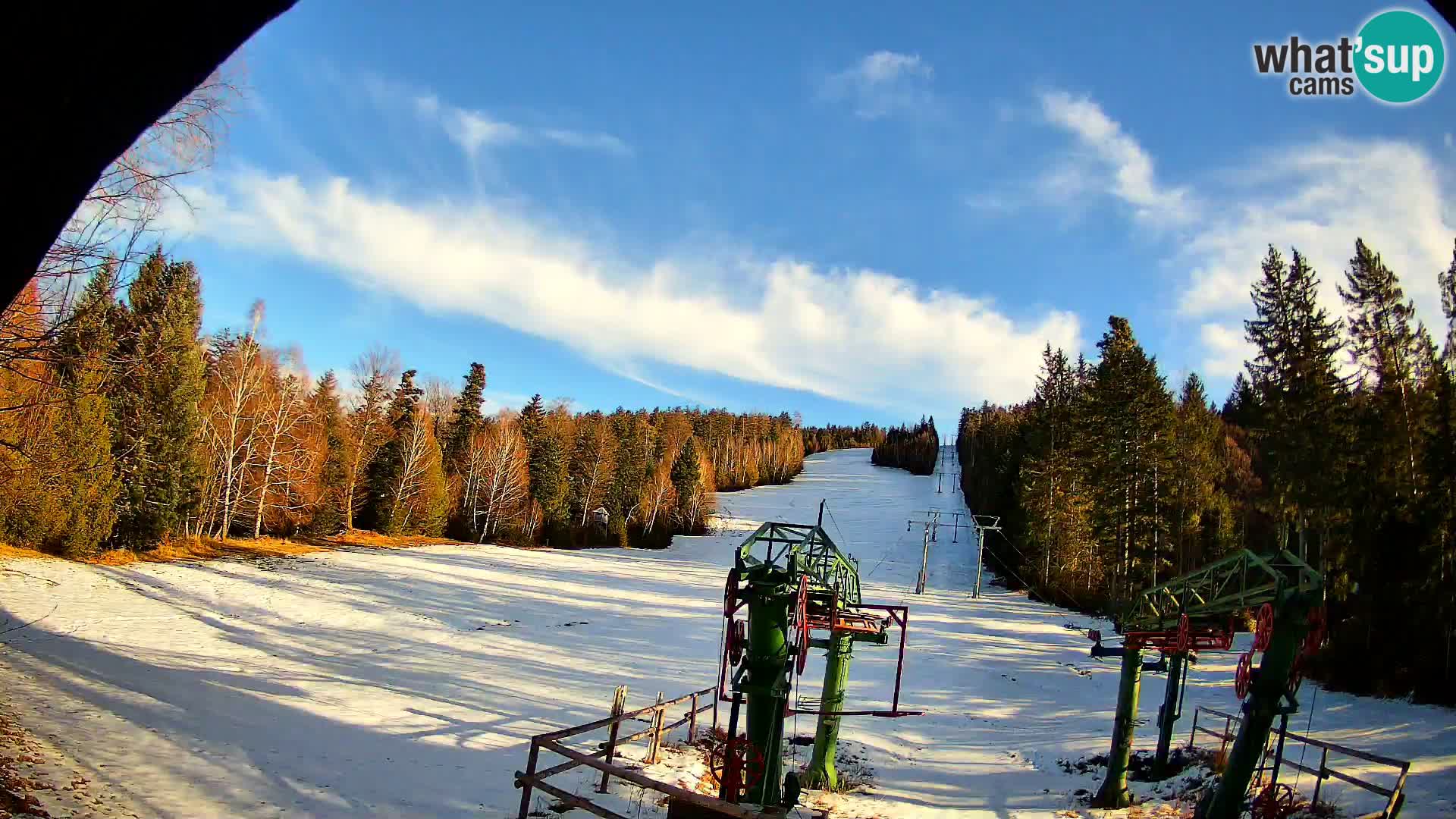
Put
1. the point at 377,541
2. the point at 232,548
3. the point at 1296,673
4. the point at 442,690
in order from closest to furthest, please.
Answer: the point at 1296,673, the point at 442,690, the point at 232,548, the point at 377,541

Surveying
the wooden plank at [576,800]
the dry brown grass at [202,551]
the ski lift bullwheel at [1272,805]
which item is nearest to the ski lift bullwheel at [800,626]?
the wooden plank at [576,800]

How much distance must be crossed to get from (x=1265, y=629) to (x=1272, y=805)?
3.06 metres

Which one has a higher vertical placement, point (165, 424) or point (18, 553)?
point (165, 424)

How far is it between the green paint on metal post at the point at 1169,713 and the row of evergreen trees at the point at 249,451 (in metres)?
18.0

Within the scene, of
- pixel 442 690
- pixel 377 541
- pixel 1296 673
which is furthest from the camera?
pixel 377 541

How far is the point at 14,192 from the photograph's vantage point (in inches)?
109

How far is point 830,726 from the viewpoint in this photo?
49.9ft

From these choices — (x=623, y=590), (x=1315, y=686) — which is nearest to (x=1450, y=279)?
(x=1315, y=686)

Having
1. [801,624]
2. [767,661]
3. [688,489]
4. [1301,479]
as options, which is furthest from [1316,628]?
[688,489]

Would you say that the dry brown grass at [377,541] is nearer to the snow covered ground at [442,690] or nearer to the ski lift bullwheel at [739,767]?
the snow covered ground at [442,690]

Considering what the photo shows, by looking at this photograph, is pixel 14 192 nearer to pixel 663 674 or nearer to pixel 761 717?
pixel 761 717

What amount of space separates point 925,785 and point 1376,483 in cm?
1811

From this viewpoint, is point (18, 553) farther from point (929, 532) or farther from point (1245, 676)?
point (929, 532)

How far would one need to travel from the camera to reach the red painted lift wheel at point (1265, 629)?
33.4 feet
